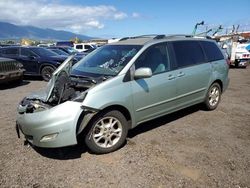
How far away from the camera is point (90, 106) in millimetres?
4293

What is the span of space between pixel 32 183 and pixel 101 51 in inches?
115

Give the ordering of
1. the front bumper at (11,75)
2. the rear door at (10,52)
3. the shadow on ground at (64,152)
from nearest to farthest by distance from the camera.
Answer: the shadow on ground at (64,152) → the front bumper at (11,75) → the rear door at (10,52)

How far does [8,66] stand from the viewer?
457 inches

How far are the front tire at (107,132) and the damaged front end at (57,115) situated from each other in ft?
0.72

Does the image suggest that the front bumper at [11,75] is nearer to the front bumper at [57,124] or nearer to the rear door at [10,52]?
the rear door at [10,52]

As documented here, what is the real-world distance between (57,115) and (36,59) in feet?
33.0

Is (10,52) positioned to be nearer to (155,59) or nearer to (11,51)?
(11,51)

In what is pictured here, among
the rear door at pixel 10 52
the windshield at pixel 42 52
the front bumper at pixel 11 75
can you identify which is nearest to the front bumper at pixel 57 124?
the front bumper at pixel 11 75

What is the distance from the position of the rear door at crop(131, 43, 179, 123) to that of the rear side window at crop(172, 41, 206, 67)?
13.5 inches

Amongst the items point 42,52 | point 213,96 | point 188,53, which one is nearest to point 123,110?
point 188,53

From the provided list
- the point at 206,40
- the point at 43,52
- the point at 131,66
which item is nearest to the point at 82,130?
the point at 131,66

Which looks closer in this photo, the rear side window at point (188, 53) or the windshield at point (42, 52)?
the rear side window at point (188, 53)

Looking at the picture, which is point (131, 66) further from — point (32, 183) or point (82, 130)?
point (32, 183)

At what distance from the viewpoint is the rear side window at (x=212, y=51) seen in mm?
6741
